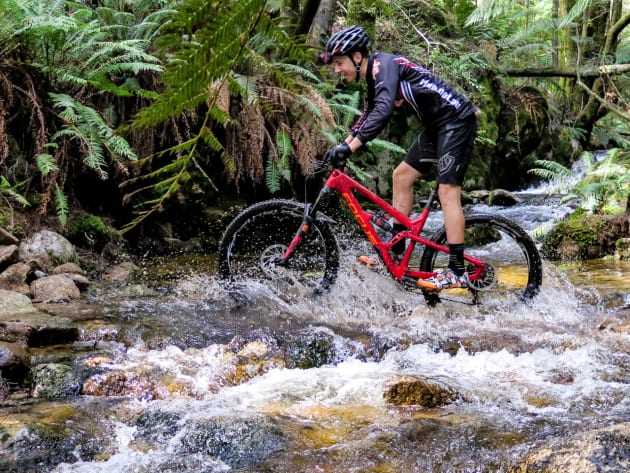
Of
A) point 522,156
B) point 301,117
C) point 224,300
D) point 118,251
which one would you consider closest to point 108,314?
point 224,300

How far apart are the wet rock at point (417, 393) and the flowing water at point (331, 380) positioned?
0.19ft

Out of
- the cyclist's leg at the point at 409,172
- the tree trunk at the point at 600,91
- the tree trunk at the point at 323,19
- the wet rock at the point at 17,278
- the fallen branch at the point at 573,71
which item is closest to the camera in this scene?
the cyclist's leg at the point at 409,172

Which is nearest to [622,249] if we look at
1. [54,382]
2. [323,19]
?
[323,19]

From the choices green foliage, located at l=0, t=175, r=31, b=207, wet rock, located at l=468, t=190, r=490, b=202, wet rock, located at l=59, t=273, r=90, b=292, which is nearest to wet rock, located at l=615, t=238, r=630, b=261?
wet rock, located at l=468, t=190, r=490, b=202

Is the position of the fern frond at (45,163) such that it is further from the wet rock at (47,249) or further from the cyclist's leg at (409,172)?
the cyclist's leg at (409,172)

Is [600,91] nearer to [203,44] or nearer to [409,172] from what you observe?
[409,172]

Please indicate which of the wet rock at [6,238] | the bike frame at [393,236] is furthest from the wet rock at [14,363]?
the wet rock at [6,238]

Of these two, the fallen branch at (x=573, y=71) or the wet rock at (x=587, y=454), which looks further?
the fallen branch at (x=573, y=71)

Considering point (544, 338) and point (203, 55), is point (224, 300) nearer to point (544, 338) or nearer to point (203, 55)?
point (544, 338)

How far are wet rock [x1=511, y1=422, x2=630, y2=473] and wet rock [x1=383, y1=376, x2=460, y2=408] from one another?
2.86 ft

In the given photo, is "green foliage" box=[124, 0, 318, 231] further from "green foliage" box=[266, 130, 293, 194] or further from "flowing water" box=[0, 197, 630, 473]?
"green foliage" box=[266, 130, 293, 194]

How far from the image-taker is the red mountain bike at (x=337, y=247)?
15.2ft

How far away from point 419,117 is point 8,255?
3789mm

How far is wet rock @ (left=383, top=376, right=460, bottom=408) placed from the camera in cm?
309
